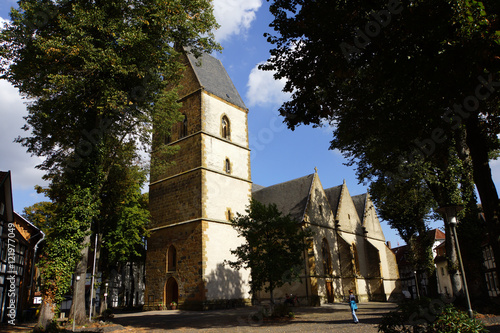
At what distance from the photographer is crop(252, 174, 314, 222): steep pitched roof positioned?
29.8m

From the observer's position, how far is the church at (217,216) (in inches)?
973

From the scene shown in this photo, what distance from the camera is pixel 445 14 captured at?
285 inches

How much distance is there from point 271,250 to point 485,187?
11130 mm

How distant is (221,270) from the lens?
24969 millimetres

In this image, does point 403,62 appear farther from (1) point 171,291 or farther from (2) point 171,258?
(1) point 171,291

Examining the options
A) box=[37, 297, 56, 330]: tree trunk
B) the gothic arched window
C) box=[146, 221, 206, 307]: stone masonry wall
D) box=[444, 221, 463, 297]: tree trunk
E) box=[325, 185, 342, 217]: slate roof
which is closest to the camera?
box=[37, 297, 56, 330]: tree trunk

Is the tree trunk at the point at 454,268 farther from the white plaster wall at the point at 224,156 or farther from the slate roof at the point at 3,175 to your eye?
the slate roof at the point at 3,175

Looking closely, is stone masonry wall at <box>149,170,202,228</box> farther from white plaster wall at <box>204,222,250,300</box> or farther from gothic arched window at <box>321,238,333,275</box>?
gothic arched window at <box>321,238,333,275</box>

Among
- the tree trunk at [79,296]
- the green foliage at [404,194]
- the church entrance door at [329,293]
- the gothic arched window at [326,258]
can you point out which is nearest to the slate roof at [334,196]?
the gothic arched window at [326,258]

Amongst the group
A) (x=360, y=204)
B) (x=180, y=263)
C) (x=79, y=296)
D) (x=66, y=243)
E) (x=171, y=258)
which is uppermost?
(x=360, y=204)

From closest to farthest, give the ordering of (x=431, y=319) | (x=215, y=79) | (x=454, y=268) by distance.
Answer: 1. (x=431, y=319)
2. (x=454, y=268)
3. (x=215, y=79)

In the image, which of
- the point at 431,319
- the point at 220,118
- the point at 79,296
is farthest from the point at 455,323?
the point at 220,118

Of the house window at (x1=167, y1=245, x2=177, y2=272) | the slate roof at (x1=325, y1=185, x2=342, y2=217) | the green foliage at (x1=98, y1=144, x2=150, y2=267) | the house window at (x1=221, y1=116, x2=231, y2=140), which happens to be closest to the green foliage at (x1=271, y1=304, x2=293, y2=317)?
the house window at (x1=167, y1=245, x2=177, y2=272)

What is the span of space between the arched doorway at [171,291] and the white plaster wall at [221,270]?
3.31 m
